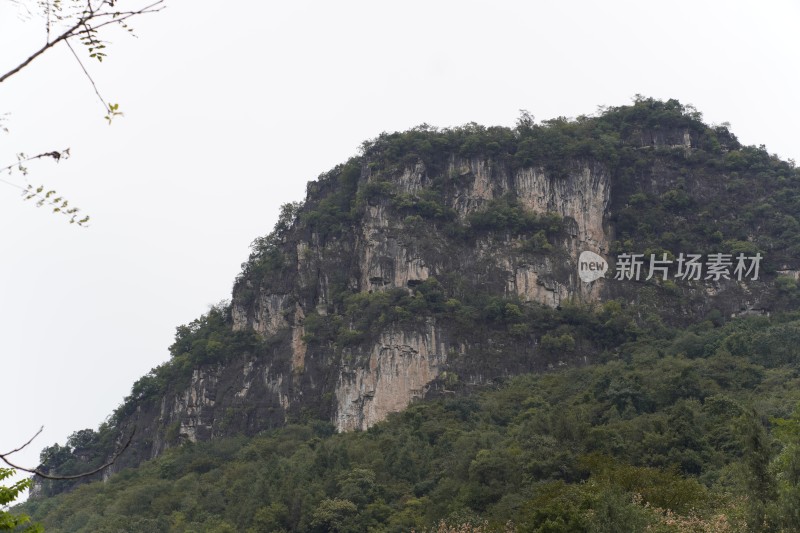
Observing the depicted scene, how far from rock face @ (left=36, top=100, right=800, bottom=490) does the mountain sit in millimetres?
110

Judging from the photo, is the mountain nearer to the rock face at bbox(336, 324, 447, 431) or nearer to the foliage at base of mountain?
the rock face at bbox(336, 324, 447, 431)

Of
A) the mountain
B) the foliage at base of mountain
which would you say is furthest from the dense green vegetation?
the mountain

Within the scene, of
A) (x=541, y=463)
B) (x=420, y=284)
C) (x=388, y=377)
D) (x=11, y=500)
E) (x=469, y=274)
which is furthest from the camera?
(x=469, y=274)

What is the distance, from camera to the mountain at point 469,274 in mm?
57125

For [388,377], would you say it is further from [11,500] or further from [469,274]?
[11,500]

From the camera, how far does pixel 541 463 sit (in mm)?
36219

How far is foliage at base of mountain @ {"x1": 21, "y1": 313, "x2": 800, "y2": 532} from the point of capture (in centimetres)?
2581

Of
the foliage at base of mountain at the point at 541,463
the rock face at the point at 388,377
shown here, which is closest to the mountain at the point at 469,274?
the rock face at the point at 388,377

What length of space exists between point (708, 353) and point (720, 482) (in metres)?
21.8

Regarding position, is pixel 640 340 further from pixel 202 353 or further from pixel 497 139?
pixel 202 353

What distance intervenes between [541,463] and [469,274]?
83.5 feet

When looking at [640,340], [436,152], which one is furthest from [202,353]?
[640,340]

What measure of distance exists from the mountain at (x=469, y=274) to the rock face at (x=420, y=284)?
110 millimetres

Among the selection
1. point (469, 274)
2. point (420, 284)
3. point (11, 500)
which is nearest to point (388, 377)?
point (420, 284)
